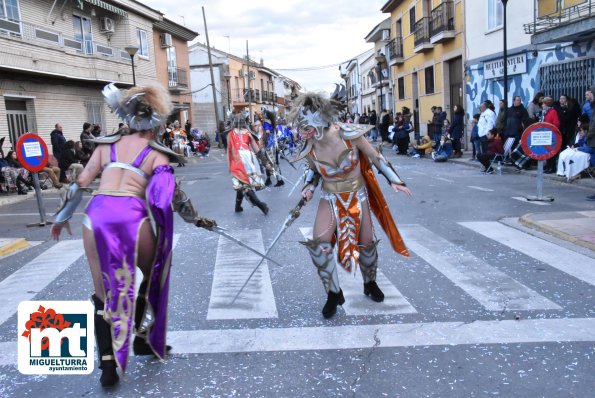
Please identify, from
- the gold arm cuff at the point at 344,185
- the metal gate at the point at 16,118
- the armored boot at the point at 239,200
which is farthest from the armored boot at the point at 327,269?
the metal gate at the point at 16,118

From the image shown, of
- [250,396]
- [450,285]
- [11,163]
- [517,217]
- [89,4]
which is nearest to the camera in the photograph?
[250,396]

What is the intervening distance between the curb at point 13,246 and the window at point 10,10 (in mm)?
13549

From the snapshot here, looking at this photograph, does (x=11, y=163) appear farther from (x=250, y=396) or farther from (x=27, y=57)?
(x=250, y=396)

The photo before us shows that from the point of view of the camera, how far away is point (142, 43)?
29.9m

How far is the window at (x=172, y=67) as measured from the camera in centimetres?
3512

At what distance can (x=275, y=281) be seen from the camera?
5.63 m

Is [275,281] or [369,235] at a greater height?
[369,235]

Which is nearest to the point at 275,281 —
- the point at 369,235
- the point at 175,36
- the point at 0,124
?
the point at 369,235

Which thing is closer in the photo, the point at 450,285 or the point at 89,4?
the point at 450,285

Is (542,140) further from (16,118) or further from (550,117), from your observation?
(16,118)

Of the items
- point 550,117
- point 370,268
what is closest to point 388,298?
point 370,268

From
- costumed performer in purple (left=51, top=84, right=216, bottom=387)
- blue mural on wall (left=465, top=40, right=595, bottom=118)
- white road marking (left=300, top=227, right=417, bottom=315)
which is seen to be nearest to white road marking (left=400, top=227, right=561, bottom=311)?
white road marking (left=300, top=227, right=417, bottom=315)

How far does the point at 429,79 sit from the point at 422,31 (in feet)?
8.03

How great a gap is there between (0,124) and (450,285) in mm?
17176
